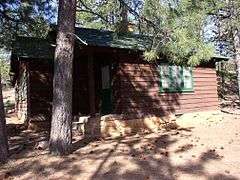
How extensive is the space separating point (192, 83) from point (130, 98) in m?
3.77

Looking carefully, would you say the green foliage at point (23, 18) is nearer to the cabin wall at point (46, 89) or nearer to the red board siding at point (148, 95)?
the cabin wall at point (46, 89)

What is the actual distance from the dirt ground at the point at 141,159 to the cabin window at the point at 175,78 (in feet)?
12.0

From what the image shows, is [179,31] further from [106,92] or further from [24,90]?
[24,90]

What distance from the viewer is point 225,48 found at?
1223 inches

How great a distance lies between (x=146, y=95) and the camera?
51.9ft

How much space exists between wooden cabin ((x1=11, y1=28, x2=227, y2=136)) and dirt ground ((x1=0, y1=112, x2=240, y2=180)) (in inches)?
101

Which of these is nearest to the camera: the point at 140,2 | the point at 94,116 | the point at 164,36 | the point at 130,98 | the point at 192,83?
the point at 164,36

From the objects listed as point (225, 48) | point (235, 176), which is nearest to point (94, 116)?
point (235, 176)

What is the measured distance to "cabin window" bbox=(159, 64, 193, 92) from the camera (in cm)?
1650

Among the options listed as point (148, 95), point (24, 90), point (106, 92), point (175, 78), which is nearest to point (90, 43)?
point (106, 92)

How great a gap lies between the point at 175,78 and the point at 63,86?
301 inches

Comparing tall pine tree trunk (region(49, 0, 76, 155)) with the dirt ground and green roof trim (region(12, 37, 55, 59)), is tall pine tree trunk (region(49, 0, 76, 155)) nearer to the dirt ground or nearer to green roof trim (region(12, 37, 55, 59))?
the dirt ground

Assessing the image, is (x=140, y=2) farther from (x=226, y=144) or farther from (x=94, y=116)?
(x=226, y=144)

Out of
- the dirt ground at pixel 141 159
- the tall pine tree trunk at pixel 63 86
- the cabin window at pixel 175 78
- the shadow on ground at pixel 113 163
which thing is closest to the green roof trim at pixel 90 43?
the cabin window at pixel 175 78
